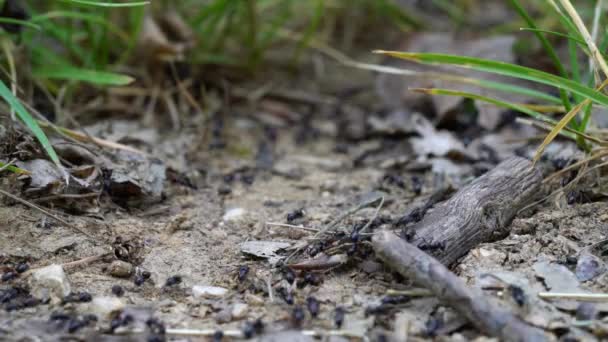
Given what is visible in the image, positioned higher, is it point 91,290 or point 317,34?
point 317,34

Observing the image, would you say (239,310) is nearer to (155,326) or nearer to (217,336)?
(217,336)

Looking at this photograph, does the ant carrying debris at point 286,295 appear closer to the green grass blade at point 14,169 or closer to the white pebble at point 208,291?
the white pebble at point 208,291

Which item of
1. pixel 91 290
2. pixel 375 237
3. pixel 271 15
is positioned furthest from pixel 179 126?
pixel 375 237

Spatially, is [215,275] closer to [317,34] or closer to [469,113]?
[469,113]

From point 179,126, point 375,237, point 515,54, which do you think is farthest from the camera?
point 515,54

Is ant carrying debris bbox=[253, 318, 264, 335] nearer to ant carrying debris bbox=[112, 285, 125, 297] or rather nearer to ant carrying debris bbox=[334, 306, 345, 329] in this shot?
ant carrying debris bbox=[334, 306, 345, 329]

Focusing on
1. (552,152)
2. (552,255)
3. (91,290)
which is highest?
(552,152)
